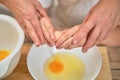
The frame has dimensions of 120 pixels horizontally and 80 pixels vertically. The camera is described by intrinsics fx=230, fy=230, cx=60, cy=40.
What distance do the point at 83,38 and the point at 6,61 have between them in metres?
0.26

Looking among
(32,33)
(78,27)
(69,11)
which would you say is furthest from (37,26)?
(69,11)

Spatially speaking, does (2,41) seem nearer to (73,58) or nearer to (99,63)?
(73,58)

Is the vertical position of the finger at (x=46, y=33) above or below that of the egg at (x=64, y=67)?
above

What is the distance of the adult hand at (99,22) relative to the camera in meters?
0.77

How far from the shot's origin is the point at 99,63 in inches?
32.8

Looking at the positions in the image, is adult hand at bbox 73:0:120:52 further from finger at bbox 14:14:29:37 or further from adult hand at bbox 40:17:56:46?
finger at bbox 14:14:29:37

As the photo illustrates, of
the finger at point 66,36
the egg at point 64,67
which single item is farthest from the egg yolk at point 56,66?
the finger at point 66,36

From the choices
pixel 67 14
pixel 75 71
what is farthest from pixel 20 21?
pixel 67 14

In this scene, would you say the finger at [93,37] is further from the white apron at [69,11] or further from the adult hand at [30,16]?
the white apron at [69,11]

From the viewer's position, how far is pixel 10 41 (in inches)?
36.2

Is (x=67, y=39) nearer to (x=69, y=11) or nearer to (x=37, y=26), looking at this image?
(x=37, y=26)

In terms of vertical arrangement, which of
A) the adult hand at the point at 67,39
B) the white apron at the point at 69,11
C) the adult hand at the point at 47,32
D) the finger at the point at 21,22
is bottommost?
the white apron at the point at 69,11

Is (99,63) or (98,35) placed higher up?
(98,35)

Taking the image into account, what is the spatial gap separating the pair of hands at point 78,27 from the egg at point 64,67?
9 cm
